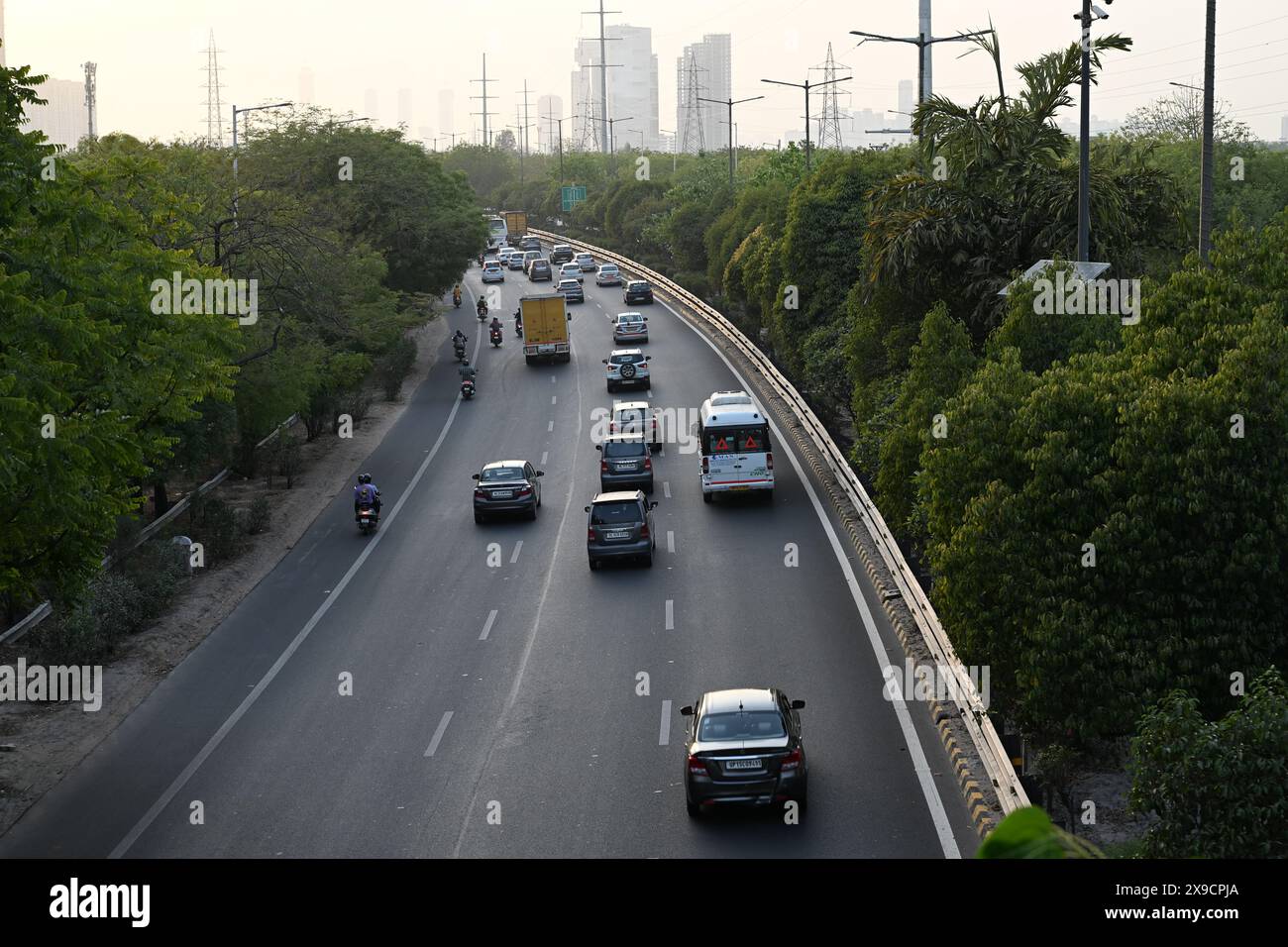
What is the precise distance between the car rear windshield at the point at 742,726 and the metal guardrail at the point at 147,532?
11.9 metres

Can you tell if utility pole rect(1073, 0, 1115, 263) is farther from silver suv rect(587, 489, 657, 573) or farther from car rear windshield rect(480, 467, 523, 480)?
car rear windshield rect(480, 467, 523, 480)

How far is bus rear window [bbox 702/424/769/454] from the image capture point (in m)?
35.5

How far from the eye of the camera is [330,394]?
161 ft

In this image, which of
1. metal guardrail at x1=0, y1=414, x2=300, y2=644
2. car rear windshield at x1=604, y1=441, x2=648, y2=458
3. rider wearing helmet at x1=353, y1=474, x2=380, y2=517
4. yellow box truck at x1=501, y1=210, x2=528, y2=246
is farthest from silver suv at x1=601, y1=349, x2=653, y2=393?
yellow box truck at x1=501, y1=210, x2=528, y2=246

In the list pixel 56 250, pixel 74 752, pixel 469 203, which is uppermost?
pixel 469 203

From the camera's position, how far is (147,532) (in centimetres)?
3297

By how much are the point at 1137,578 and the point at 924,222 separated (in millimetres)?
17151

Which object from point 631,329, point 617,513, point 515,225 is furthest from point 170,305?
point 515,225

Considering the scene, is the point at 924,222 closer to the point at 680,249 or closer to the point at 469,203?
the point at 469,203

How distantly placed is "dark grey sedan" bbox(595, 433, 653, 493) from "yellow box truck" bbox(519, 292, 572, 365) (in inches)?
935

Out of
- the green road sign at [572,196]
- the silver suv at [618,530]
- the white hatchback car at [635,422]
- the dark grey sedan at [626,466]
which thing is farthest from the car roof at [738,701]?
the green road sign at [572,196]

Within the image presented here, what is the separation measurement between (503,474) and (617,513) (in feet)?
20.6

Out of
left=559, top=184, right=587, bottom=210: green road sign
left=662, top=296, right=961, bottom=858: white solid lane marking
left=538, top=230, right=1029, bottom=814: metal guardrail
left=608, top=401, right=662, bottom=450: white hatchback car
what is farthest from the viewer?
left=559, top=184, right=587, bottom=210: green road sign
